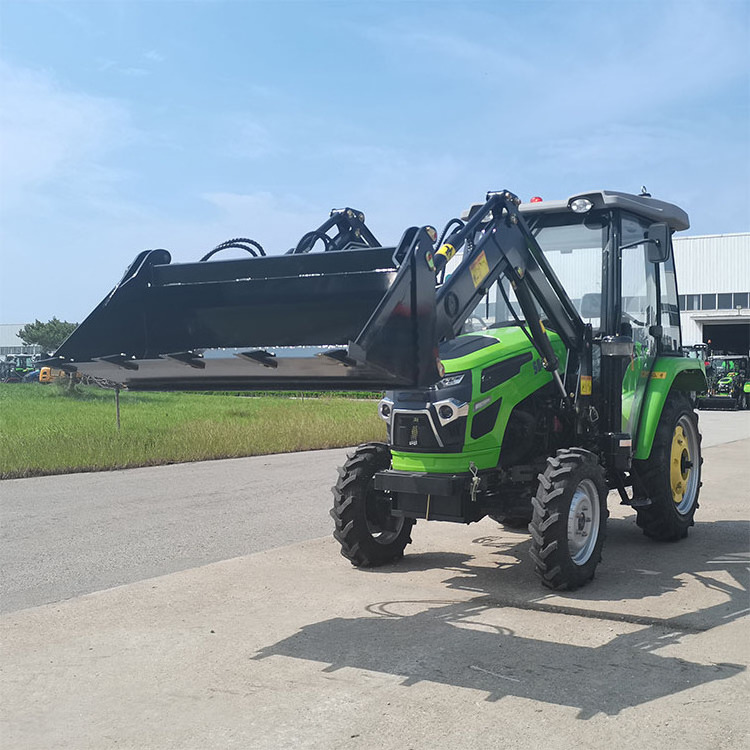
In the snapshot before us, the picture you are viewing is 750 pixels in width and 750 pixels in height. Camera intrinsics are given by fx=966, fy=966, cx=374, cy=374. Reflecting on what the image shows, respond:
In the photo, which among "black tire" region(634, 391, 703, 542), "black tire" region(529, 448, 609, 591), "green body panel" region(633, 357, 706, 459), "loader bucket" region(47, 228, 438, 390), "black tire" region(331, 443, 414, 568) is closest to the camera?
"loader bucket" region(47, 228, 438, 390)

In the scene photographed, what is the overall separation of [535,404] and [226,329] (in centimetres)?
261

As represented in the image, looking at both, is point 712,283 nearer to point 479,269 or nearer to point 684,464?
point 684,464

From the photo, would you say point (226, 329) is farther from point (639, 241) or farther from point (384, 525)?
point (639, 241)

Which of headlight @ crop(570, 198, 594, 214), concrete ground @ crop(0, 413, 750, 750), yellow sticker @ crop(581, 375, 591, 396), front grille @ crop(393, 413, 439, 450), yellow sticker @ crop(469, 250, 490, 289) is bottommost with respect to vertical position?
concrete ground @ crop(0, 413, 750, 750)

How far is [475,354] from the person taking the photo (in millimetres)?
7090

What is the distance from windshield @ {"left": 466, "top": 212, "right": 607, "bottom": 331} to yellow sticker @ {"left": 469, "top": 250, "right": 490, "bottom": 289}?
1.45 meters

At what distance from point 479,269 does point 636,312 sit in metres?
2.51

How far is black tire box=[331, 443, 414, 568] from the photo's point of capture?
288 inches

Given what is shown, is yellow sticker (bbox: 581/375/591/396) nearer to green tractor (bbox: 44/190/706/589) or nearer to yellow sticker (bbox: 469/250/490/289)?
green tractor (bbox: 44/190/706/589)

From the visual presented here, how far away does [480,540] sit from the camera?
8.78 meters

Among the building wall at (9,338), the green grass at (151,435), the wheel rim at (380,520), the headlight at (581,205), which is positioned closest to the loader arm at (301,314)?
the headlight at (581,205)

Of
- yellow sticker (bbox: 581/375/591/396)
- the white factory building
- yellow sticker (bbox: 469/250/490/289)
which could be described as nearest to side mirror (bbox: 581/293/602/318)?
yellow sticker (bbox: 581/375/591/396)

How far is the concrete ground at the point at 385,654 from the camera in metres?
4.28

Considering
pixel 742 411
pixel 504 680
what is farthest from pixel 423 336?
pixel 742 411
